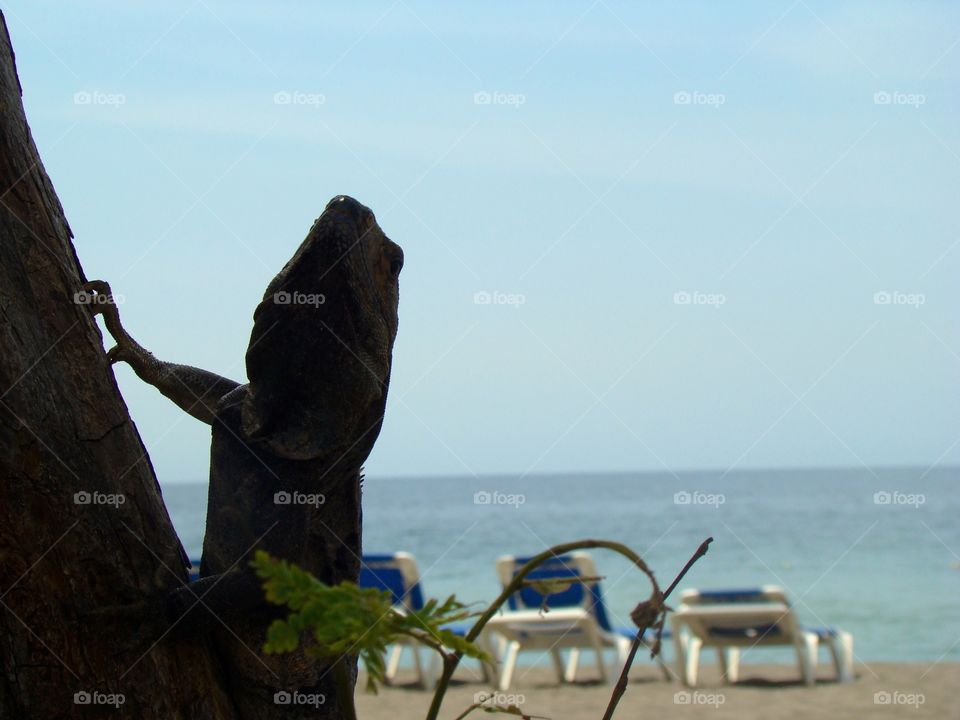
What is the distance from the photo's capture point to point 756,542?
43.4m

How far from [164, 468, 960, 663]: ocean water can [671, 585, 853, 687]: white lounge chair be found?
1053mm

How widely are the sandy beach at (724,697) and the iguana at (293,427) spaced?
7.29 m

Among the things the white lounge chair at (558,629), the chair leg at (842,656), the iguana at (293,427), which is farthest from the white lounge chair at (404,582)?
the iguana at (293,427)

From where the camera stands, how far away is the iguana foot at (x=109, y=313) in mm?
2612

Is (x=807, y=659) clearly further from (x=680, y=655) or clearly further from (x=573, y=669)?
(x=573, y=669)

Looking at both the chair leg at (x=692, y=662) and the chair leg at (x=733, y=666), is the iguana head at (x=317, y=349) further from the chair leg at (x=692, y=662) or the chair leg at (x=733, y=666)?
the chair leg at (x=733, y=666)

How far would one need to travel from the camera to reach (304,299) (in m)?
2.41

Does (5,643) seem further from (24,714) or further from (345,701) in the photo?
(345,701)

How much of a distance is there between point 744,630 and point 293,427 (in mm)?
10156

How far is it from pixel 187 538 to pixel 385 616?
45.0 meters

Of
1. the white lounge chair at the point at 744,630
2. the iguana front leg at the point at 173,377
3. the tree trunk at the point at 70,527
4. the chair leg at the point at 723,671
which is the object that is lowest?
the chair leg at the point at 723,671

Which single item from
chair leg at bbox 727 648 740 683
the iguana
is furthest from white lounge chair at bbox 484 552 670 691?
the iguana

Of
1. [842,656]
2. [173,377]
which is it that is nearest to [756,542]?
[842,656]

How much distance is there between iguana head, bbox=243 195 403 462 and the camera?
2387 millimetres
